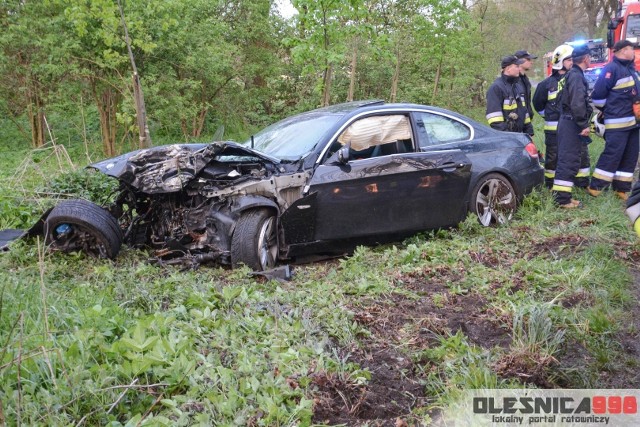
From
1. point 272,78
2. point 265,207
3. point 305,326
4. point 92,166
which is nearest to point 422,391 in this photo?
point 305,326

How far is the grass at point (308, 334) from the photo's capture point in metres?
2.66

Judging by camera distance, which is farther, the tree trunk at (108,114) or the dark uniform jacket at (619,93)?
the tree trunk at (108,114)

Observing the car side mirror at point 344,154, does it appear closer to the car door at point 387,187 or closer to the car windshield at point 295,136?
the car door at point 387,187

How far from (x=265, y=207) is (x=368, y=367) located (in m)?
2.35

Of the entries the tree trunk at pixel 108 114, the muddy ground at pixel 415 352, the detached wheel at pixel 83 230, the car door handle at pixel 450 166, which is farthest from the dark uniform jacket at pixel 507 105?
the tree trunk at pixel 108 114

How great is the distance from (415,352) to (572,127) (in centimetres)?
526

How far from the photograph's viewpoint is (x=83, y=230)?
5160 mm

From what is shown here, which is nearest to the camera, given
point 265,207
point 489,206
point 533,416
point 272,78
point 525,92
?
point 533,416

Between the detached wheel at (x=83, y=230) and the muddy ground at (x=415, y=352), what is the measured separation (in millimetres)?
2465

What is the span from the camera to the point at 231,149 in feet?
17.5

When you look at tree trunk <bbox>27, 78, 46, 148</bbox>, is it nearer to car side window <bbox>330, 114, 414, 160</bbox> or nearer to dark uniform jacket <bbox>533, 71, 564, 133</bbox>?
→ car side window <bbox>330, 114, 414, 160</bbox>

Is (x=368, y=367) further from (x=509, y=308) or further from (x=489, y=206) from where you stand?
(x=489, y=206)

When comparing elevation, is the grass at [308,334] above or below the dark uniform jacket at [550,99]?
below

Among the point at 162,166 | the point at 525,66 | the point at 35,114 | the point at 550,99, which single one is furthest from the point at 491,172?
the point at 35,114
